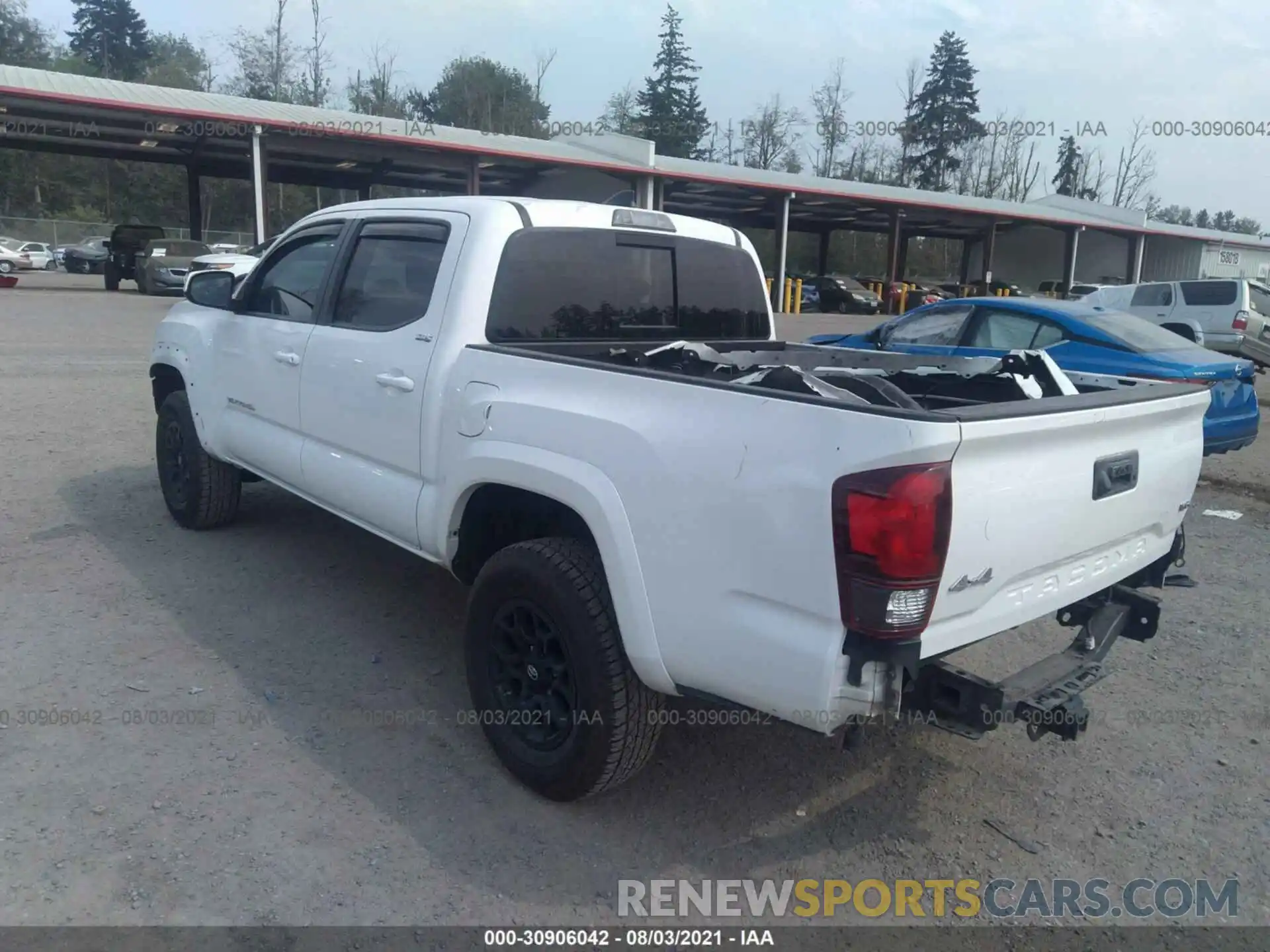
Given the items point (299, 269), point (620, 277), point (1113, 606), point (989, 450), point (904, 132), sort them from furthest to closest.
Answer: point (904, 132) < point (299, 269) < point (620, 277) < point (1113, 606) < point (989, 450)

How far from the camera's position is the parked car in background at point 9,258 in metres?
34.2

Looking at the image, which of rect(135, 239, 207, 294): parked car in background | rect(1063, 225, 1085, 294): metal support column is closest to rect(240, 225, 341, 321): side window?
rect(135, 239, 207, 294): parked car in background

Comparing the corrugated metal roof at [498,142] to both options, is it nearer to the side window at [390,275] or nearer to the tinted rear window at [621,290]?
the side window at [390,275]

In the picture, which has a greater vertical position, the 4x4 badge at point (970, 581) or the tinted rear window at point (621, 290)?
the tinted rear window at point (621, 290)

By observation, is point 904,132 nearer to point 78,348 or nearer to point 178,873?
point 78,348

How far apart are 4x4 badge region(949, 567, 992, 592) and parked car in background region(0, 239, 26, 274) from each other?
38.6m

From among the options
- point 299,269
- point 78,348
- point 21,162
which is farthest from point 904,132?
point 299,269

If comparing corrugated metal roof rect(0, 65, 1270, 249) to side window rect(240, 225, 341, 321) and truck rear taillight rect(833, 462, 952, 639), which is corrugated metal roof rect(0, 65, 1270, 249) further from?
truck rear taillight rect(833, 462, 952, 639)

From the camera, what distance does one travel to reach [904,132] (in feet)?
240

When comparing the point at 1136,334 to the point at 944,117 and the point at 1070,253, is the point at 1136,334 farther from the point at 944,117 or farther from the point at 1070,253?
the point at 944,117

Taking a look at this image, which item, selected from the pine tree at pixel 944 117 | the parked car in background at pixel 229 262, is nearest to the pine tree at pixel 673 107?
the pine tree at pixel 944 117

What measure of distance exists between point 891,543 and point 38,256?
46130mm

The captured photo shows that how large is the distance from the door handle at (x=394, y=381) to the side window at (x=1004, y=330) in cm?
670

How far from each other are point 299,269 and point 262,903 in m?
3.16
